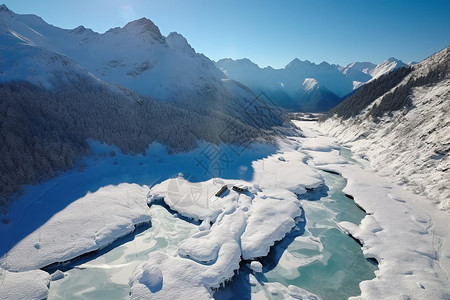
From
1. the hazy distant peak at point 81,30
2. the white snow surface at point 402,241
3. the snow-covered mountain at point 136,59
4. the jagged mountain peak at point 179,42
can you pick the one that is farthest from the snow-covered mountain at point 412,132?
the hazy distant peak at point 81,30

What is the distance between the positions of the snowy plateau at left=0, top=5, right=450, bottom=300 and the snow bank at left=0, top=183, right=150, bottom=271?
122 millimetres

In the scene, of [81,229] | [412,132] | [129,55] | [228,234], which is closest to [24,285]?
[81,229]

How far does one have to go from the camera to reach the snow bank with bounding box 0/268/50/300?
16.0 m

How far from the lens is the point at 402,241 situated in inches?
882

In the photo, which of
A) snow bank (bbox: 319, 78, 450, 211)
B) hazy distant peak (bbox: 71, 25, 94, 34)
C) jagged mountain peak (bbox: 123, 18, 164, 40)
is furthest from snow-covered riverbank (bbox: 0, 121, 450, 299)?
hazy distant peak (bbox: 71, 25, 94, 34)

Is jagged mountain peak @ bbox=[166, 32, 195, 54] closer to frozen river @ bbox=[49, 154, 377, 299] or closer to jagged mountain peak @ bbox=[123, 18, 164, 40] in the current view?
jagged mountain peak @ bbox=[123, 18, 164, 40]

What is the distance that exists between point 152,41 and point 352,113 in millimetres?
90303

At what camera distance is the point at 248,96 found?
114938mm

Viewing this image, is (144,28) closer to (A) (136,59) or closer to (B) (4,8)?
(A) (136,59)

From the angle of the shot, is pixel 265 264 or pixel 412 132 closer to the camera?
pixel 265 264

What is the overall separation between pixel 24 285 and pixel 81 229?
6517mm

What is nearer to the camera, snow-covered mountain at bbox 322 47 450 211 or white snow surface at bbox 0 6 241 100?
snow-covered mountain at bbox 322 47 450 211

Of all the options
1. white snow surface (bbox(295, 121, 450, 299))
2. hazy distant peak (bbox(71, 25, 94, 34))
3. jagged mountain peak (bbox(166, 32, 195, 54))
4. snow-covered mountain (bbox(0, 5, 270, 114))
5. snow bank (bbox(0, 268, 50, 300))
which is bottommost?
snow bank (bbox(0, 268, 50, 300))

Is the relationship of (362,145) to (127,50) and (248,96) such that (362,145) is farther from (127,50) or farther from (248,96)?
(127,50)
